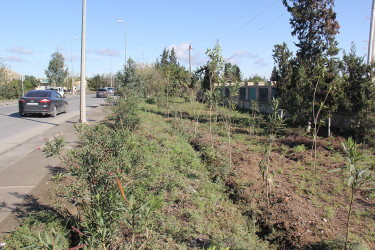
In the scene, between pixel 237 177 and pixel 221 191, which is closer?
pixel 221 191

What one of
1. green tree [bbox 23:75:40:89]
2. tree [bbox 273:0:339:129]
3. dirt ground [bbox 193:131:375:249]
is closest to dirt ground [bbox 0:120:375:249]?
dirt ground [bbox 193:131:375:249]

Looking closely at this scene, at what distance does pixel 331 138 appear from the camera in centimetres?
1076

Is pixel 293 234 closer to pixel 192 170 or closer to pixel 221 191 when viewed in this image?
pixel 221 191

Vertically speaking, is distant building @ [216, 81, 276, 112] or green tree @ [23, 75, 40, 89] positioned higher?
green tree @ [23, 75, 40, 89]

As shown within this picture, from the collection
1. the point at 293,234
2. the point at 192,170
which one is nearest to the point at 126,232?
the point at 293,234

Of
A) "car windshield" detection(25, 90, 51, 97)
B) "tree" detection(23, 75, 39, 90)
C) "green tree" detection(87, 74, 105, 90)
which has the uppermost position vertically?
"green tree" detection(87, 74, 105, 90)

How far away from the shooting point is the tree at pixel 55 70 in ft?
177

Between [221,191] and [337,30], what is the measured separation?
10.1 metres

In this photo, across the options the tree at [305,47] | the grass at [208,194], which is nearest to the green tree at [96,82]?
the tree at [305,47]

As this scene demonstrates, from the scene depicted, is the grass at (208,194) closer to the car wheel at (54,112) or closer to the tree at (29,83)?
the car wheel at (54,112)

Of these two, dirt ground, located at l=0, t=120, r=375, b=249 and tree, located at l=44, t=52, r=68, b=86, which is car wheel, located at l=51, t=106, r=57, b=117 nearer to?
dirt ground, located at l=0, t=120, r=375, b=249

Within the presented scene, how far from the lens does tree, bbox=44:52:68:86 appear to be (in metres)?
53.9

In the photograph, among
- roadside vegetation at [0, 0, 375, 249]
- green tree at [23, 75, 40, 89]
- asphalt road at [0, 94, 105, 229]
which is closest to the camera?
roadside vegetation at [0, 0, 375, 249]

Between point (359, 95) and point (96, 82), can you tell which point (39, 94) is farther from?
point (96, 82)
